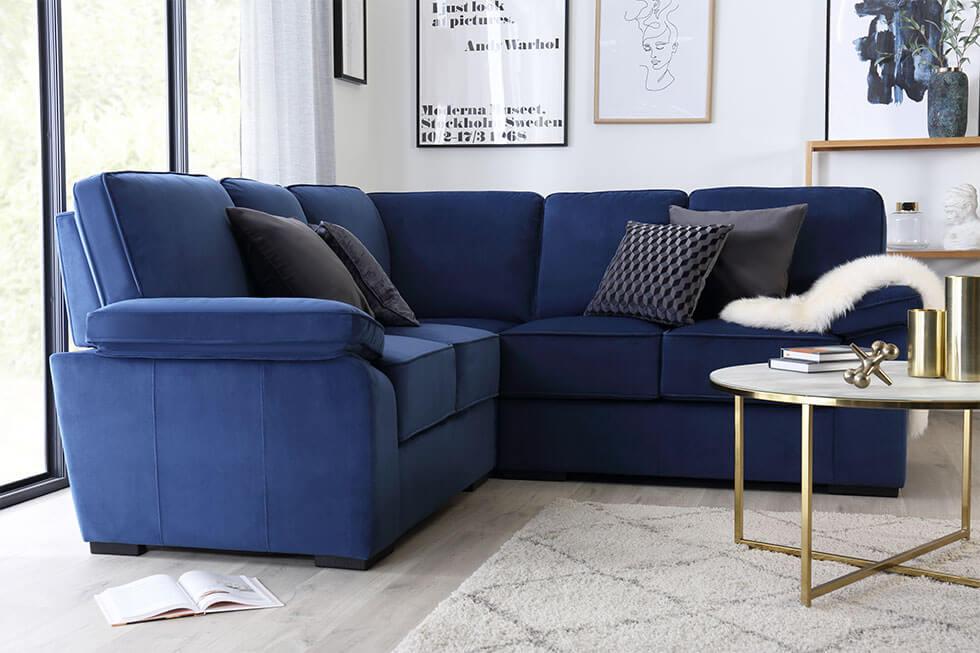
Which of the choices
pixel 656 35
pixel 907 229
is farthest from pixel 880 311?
pixel 656 35

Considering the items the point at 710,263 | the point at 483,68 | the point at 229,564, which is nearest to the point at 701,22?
the point at 483,68

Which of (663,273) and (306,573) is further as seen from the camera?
(663,273)

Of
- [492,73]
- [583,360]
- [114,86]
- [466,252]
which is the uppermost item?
[492,73]

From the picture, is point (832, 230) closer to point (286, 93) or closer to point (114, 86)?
point (286, 93)

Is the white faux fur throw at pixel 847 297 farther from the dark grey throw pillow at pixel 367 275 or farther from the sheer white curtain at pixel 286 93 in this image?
the sheer white curtain at pixel 286 93

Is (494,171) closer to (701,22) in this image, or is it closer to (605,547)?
(701,22)

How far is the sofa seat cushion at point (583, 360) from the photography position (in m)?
3.33

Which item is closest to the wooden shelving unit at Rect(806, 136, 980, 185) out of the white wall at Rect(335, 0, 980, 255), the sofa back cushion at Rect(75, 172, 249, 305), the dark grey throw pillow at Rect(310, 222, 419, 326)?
the white wall at Rect(335, 0, 980, 255)

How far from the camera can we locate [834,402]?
81.2 inches

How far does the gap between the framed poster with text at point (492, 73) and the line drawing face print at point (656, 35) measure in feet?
1.17

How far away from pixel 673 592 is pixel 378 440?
0.72 m

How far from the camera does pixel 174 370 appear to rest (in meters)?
2.48

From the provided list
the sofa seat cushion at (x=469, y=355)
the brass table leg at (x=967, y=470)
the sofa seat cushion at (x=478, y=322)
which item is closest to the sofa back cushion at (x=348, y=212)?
the sofa seat cushion at (x=478, y=322)

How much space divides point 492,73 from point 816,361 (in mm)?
3149
